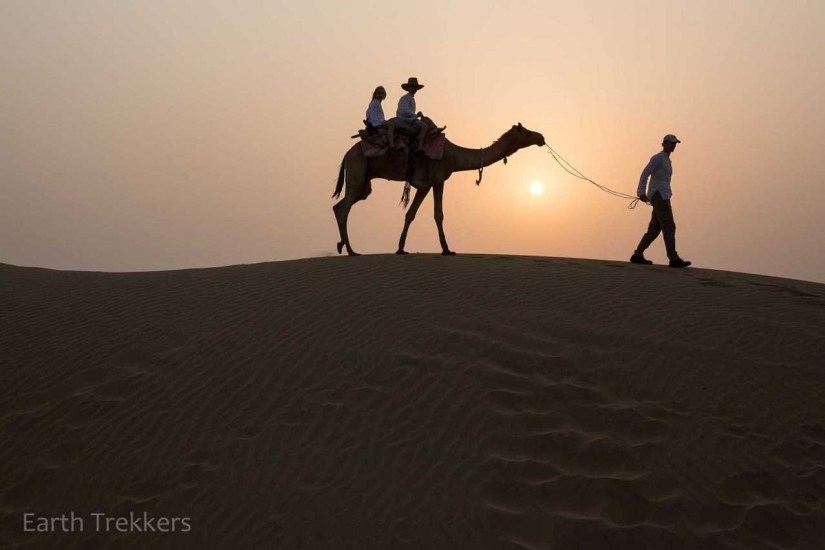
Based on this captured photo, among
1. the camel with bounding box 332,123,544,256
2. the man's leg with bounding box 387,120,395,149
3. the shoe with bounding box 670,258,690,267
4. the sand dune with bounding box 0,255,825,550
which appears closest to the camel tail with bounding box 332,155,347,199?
the camel with bounding box 332,123,544,256

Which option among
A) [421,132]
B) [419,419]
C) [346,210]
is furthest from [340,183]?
[419,419]

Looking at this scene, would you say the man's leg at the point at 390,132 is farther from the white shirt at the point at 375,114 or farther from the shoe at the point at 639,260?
the shoe at the point at 639,260

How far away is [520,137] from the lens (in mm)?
15102

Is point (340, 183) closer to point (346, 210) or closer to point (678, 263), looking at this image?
point (346, 210)

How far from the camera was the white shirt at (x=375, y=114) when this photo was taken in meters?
13.5

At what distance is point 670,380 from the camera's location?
7.27 metres

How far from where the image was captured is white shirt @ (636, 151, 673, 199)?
42.1 feet

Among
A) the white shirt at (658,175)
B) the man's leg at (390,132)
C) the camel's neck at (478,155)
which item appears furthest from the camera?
the camel's neck at (478,155)

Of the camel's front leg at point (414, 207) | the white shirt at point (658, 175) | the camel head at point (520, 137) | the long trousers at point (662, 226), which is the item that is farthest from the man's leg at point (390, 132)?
the long trousers at point (662, 226)

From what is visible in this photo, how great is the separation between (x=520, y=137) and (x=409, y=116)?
2778 millimetres

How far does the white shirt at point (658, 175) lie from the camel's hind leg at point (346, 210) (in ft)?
17.2

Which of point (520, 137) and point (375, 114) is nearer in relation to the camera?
point (375, 114)

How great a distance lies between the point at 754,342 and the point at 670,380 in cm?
188

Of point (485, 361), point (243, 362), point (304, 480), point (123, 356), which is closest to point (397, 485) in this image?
point (304, 480)
